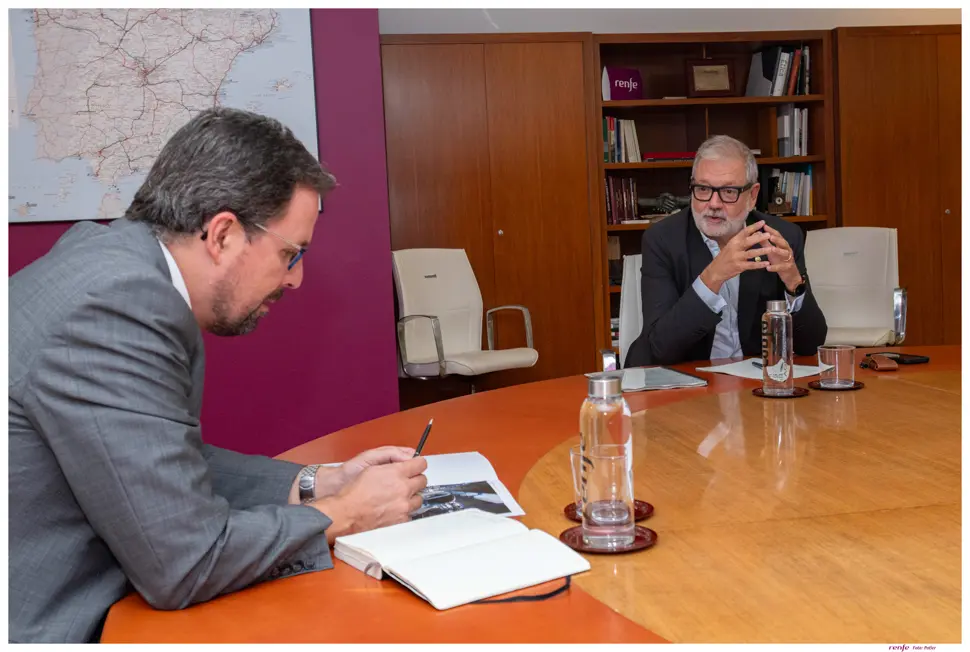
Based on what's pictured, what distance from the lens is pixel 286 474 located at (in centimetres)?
145

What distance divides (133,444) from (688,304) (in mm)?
1981

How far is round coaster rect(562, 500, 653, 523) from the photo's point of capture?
125 cm

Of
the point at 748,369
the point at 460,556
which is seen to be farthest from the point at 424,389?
the point at 460,556

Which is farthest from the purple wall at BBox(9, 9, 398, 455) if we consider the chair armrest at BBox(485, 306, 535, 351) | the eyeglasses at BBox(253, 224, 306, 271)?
the eyeglasses at BBox(253, 224, 306, 271)

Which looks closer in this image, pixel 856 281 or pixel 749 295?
pixel 749 295

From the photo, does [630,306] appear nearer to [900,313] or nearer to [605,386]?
[900,313]

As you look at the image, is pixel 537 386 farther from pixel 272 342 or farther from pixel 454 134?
pixel 454 134

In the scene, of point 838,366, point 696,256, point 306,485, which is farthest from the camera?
point 696,256

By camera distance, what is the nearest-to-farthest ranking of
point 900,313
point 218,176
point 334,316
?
1. point 218,176
2. point 900,313
3. point 334,316

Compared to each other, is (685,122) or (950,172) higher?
(685,122)

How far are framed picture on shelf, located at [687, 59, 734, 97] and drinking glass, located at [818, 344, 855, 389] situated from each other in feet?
12.3

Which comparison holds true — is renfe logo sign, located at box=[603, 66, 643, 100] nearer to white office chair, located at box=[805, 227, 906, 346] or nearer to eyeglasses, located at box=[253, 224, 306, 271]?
white office chair, located at box=[805, 227, 906, 346]

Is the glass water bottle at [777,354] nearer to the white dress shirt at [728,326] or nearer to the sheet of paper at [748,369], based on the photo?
the sheet of paper at [748,369]

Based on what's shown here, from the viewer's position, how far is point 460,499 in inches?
53.7
